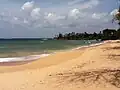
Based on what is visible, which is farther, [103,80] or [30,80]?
[30,80]

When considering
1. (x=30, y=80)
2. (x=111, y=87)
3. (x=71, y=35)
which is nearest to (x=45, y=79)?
(x=30, y=80)

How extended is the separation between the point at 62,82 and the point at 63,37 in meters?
158

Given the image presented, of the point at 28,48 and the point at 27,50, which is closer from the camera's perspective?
the point at 27,50

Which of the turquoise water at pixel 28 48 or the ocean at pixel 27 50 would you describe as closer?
the ocean at pixel 27 50

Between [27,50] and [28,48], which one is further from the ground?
[27,50]

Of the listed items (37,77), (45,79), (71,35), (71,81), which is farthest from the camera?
(71,35)

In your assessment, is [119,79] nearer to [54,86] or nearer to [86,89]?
[86,89]

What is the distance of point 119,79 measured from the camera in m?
9.04

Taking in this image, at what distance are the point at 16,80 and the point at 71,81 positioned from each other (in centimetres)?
230

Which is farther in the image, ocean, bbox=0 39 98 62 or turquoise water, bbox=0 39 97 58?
turquoise water, bbox=0 39 97 58

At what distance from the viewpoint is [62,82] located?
8.98 meters

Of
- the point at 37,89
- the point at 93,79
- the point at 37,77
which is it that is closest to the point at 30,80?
the point at 37,77

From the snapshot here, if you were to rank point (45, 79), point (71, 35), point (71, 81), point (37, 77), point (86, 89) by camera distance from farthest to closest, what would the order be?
point (71, 35) < point (37, 77) < point (45, 79) < point (71, 81) < point (86, 89)

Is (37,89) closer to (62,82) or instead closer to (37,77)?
(62,82)
